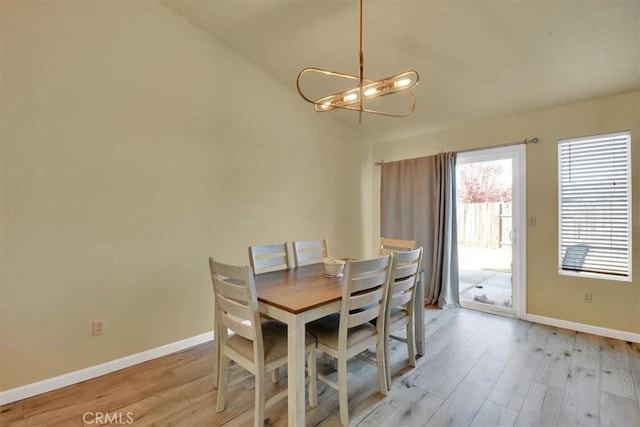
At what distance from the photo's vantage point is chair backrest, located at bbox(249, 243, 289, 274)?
8.12 ft

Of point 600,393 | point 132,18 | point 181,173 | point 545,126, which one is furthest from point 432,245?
point 132,18

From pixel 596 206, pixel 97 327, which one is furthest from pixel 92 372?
pixel 596 206

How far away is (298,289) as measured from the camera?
6.30 feet

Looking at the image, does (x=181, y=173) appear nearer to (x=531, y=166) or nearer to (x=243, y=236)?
(x=243, y=236)

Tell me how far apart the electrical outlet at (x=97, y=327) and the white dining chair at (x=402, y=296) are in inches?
87.3

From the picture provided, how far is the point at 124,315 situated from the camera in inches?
97.0

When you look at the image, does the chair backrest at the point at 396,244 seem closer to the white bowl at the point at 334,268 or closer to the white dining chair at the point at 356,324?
the white bowl at the point at 334,268

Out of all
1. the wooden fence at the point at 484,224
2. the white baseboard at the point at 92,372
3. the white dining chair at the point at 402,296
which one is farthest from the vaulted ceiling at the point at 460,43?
the white baseboard at the point at 92,372

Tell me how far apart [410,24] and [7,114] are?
9.89ft

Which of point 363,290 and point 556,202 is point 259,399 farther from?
point 556,202

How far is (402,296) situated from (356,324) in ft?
1.77

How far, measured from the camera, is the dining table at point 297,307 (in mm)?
1553

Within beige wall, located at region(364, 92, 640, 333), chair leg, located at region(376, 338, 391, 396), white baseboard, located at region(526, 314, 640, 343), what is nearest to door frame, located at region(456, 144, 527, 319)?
beige wall, located at region(364, 92, 640, 333)

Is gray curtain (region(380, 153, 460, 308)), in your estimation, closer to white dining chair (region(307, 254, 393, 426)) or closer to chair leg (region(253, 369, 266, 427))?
white dining chair (region(307, 254, 393, 426))
